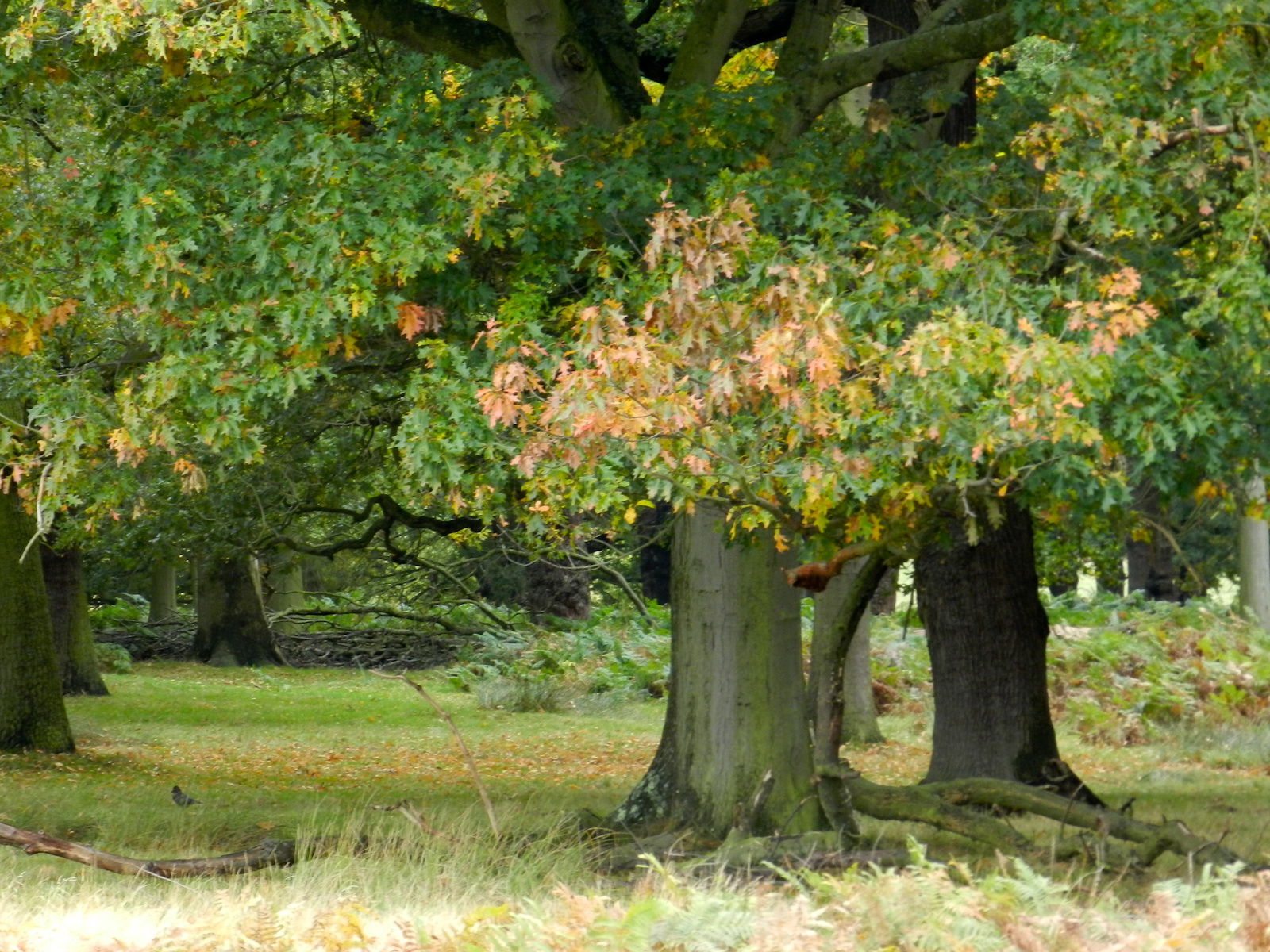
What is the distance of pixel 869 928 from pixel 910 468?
Result: 266 cm

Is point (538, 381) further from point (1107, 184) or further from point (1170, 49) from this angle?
point (1170, 49)

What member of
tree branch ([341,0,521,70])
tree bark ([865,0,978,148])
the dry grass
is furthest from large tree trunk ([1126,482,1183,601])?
tree branch ([341,0,521,70])

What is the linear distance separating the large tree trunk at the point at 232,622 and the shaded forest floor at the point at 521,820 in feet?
2.07

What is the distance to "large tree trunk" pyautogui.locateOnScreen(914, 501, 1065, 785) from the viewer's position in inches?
461

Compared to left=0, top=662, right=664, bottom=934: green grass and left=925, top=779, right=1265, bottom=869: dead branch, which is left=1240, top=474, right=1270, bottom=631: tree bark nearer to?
left=0, top=662, right=664, bottom=934: green grass

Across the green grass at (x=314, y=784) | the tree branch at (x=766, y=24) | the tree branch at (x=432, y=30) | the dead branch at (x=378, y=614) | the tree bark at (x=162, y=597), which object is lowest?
the green grass at (x=314, y=784)

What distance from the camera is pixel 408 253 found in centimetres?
780

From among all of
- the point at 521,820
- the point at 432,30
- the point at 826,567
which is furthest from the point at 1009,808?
the point at 432,30

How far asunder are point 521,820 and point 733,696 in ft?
5.31

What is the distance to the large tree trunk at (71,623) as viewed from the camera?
19.6 m

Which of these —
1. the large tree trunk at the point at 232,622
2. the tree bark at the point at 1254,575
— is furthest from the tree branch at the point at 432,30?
the large tree trunk at the point at 232,622

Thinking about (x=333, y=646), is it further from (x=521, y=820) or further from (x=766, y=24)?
(x=766, y=24)

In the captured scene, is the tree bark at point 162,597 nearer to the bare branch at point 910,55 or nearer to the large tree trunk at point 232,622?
the large tree trunk at point 232,622

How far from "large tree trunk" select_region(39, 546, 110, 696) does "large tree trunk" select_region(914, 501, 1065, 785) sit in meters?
12.2
